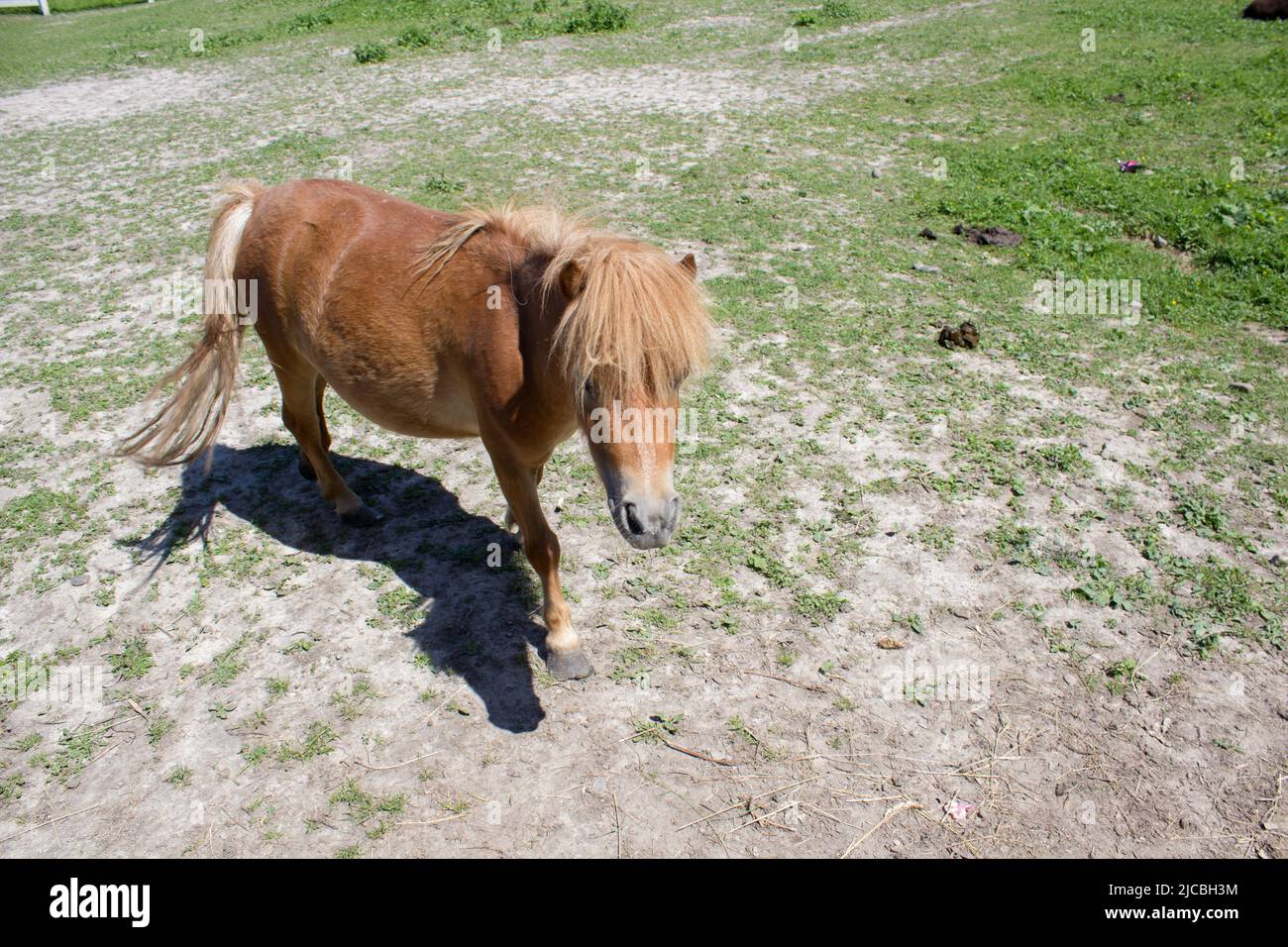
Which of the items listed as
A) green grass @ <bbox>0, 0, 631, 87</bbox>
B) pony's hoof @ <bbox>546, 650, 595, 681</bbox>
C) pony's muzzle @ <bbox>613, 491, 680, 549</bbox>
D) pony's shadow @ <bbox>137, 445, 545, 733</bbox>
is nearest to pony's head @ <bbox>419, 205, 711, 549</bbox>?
pony's muzzle @ <bbox>613, 491, 680, 549</bbox>

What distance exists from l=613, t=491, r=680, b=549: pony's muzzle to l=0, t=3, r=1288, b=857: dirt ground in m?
1.16

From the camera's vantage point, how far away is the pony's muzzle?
2613 millimetres

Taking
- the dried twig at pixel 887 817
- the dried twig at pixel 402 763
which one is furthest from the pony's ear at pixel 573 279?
the dried twig at pixel 887 817

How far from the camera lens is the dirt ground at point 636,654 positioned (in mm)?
3010

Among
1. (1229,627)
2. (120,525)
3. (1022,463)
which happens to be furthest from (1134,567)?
(120,525)

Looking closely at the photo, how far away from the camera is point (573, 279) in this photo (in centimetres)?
279

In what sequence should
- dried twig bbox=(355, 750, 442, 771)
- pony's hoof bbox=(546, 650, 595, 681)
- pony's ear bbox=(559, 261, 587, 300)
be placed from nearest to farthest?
pony's ear bbox=(559, 261, 587, 300)
dried twig bbox=(355, 750, 442, 771)
pony's hoof bbox=(546, 650, 595, 681)

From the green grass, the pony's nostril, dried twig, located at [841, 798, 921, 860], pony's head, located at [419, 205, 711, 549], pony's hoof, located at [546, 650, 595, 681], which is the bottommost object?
dried twig, located at [841, 798, 921, 860]

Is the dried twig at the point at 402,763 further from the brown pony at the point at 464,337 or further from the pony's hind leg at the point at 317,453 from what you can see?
the pony's hind leg at the point at 317,453

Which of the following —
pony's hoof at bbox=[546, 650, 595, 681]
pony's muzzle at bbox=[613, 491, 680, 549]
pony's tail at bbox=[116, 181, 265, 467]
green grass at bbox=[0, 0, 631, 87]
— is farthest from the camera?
green grass at bbox=[0, 0, 631, 87]

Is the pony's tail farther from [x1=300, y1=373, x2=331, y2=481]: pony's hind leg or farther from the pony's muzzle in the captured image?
the pony's muzzle

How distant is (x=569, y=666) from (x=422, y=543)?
136cm

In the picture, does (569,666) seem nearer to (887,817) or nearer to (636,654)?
(636,654)

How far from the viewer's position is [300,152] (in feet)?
34.7
